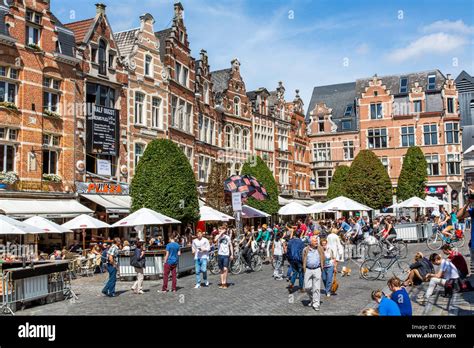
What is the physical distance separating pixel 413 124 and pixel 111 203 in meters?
38.7

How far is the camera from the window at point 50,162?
Result: 2520cm

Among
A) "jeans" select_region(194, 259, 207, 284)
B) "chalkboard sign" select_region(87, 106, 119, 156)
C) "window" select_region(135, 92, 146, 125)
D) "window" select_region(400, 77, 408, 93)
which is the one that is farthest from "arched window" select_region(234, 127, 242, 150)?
"jeans" select_region(194, 259, 207, 284)

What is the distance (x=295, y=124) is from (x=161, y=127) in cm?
2460

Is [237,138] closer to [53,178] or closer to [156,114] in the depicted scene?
[156,114]

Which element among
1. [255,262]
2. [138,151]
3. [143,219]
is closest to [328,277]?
[255,262]

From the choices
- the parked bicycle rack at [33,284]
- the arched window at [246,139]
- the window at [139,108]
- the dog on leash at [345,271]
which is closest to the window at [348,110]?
the arched window at [246,139]

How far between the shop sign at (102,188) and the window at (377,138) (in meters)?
35.3

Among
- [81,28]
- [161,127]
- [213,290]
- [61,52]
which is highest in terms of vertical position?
[81,28]

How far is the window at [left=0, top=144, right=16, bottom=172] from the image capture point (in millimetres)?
23062

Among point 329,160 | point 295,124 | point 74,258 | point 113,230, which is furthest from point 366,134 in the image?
point 74,258
